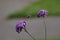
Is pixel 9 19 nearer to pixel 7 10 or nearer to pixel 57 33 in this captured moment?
pixel 7 10

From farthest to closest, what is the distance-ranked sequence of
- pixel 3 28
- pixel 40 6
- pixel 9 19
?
pixel 40 6 → pixel 9 19 → pixel 3 28

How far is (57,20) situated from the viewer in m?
7.90

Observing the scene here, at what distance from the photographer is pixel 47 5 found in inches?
386

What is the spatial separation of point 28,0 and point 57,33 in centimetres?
461

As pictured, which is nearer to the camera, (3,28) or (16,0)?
(3,28)

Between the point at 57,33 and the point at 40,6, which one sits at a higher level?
the point at 40,6

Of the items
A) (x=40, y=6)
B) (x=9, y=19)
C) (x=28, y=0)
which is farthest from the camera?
(x=28, y=0)

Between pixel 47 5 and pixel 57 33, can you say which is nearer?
pixel 57 33

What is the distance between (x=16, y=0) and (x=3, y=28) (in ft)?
11.8

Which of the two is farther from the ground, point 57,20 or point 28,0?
point 28,0

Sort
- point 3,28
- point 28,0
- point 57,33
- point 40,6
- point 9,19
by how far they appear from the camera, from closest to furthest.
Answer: point 57,33 < point 3,28 < point 9,19 < point 40,6 < point 28,0

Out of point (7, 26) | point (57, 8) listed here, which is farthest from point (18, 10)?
point (7, 26)

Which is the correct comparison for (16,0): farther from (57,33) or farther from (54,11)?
(57,33)

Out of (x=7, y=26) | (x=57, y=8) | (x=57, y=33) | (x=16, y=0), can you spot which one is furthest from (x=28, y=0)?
(x=57, y=33)
